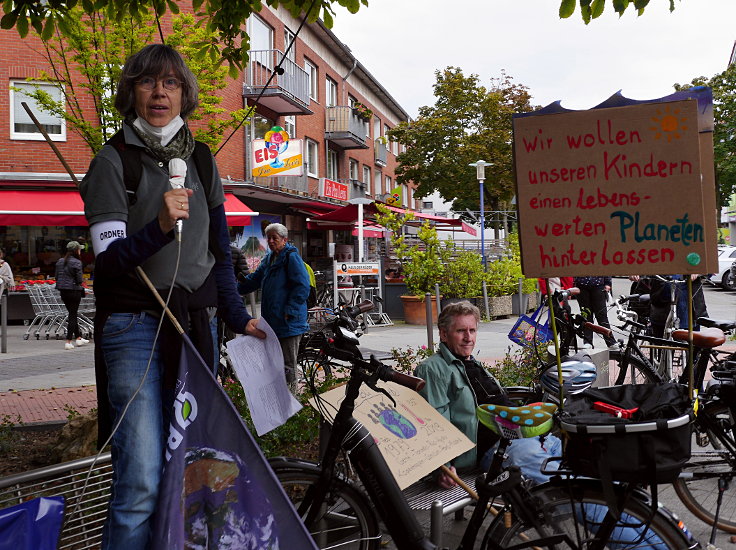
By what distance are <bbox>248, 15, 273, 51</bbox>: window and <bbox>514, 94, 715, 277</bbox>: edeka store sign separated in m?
20.3

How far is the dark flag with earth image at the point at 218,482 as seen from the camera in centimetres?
195

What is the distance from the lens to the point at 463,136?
32594 mm

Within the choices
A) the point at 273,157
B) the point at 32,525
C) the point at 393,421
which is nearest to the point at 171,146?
the point at 32,525

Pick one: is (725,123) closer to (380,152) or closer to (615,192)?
(380,152)

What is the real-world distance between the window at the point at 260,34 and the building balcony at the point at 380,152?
14789mm

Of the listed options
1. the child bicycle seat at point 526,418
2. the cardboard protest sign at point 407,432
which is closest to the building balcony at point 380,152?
the cardboard protest sign at point 407,432

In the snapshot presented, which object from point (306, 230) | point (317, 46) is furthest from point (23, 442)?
point (317, 46)

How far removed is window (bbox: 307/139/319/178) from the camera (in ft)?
89.0

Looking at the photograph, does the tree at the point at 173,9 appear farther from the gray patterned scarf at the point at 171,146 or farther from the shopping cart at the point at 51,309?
the shopping cart at the point at 51,309

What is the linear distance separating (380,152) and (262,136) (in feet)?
53.5

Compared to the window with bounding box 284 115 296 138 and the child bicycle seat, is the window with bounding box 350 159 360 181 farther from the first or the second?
the child bicycle seat

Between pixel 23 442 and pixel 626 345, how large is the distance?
4890 mm

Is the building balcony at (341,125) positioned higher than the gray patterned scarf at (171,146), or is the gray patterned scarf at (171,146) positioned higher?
the building balcony at (341,125)

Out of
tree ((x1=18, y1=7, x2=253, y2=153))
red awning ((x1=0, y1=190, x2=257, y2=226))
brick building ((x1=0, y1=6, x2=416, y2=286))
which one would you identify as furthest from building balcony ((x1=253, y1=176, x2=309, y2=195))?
tree ((x1=18, y1=7, x2=253, y2=153))
